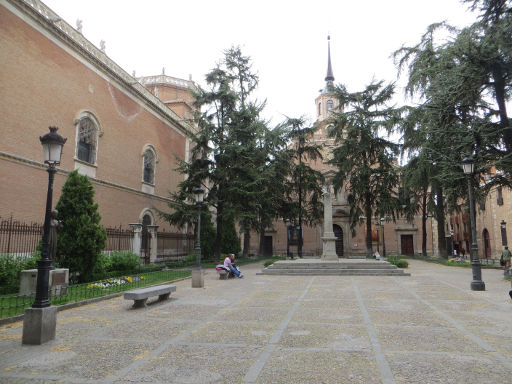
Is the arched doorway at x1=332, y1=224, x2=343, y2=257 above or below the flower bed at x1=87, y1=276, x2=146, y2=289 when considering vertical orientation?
above

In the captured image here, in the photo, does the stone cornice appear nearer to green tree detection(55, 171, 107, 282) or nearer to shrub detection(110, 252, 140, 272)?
green tree detection(55, 171, 107, 282)

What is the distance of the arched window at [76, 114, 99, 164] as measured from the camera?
62.3ft

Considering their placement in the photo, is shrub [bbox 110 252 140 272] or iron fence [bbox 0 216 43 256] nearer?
iron fence [bbox 0 216 43 256]

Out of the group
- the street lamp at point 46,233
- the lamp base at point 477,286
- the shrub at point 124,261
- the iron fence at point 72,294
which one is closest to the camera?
the street lamp at point 46,233

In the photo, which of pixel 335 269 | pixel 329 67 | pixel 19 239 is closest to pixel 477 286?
pixel 335 269

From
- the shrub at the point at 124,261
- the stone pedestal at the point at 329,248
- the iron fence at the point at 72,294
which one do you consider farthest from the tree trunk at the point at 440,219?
the shrub at the point at 124,261

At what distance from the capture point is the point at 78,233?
12203 millimetres

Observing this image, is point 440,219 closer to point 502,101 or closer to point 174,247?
point 502,101

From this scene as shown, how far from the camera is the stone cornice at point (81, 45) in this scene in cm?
1562

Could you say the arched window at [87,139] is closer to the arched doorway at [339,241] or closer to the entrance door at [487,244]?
the arched doorway at [339,241]

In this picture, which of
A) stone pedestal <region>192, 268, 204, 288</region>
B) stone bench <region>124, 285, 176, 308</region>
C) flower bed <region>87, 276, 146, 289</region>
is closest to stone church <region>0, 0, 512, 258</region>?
flower bed <region>87, 276, 146, 289</region>

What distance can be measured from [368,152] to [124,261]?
2085 centimetres

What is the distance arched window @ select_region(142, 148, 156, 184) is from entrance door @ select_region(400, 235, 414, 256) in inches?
1080

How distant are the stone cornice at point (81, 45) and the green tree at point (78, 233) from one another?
8.58m
